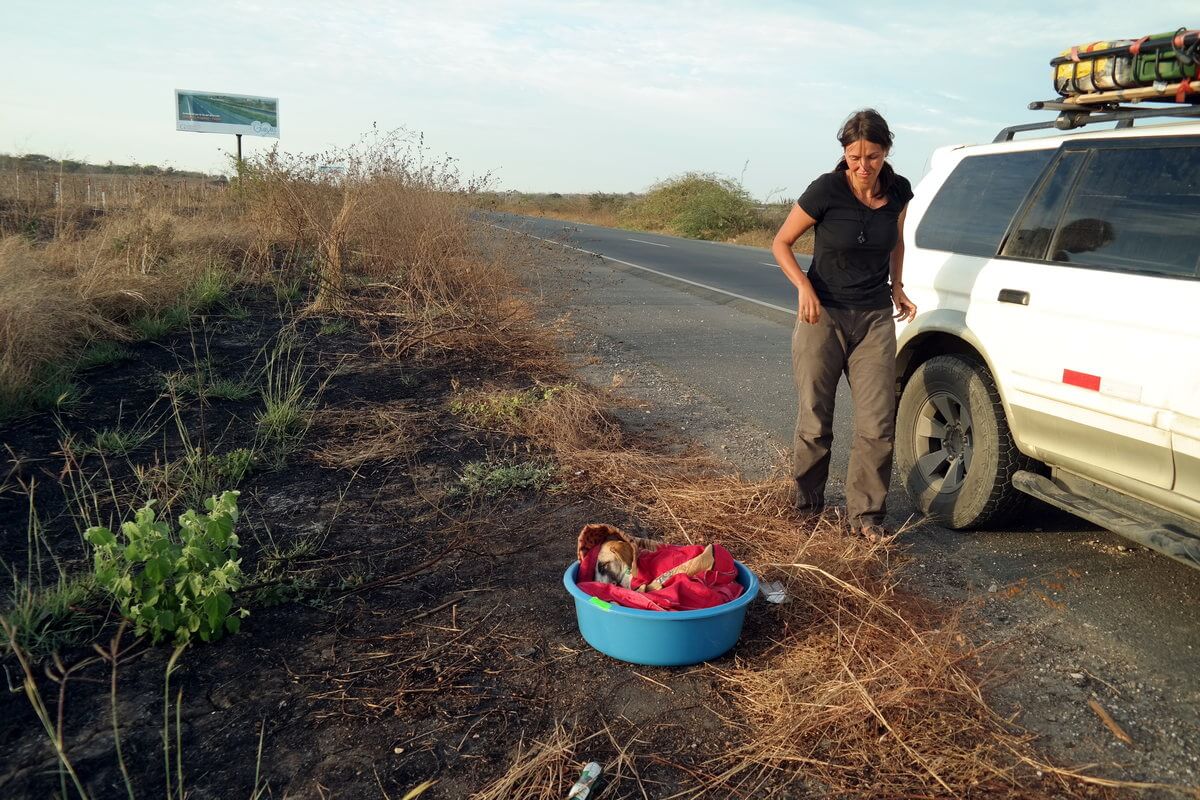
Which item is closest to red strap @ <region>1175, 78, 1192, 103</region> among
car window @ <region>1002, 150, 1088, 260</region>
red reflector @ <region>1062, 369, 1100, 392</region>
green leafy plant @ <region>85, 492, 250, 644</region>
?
car window @ <region>1002, 150, 1088, 260</region>

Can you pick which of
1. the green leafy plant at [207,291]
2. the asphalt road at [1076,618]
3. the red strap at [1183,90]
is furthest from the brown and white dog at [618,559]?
the green leafy plant at [207,291]

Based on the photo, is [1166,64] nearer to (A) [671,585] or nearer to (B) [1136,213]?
(B) [1136,213]

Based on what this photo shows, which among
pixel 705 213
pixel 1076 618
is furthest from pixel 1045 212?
pixel 705 213

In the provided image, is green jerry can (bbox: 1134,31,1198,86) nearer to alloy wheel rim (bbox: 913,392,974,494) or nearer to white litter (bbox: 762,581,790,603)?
alloy wheel rim (bbox: 913,392,974,494)

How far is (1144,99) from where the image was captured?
404 centimetres

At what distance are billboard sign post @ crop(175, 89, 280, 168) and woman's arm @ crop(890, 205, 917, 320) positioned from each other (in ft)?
145

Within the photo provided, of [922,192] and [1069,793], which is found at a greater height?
[922,192]

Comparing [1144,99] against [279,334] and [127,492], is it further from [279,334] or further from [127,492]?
[279,334]

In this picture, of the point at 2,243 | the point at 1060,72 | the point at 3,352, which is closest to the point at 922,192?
the point at 1060,72

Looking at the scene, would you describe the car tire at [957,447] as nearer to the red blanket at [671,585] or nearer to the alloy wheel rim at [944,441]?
the alloy wheel rim at [944,441]

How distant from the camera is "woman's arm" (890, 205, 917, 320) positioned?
4410 millimetres

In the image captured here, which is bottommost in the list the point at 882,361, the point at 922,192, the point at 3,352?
the point at 3,352

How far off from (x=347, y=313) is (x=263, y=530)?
539 cm

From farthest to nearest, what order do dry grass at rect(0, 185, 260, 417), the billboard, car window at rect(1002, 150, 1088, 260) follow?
the billboard
dry grass at rect(0, 185, 260, 417)
car window at rect(1002, 150, 1088, 260)
